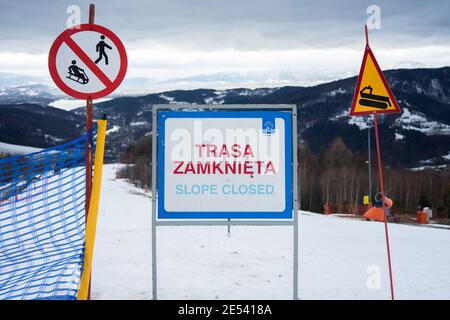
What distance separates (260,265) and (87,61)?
4.38 meters

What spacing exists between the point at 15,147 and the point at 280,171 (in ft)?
651

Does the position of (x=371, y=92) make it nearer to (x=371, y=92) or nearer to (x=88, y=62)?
(x=371, y=92)

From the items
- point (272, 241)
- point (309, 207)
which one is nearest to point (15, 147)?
point (309, 207)

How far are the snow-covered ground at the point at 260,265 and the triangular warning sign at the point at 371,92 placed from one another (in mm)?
2043

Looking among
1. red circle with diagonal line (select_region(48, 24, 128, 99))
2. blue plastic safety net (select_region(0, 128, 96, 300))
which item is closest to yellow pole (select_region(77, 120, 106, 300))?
blue plastic safety net (select_region(0, 128, 96, 300))

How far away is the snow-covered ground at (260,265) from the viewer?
591 centimetres

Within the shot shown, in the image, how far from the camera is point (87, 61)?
14.4 ft

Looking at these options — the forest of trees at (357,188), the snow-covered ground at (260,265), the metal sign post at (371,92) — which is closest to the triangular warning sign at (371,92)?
the metal sign post at (371,92)

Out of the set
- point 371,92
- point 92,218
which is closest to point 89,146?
point 92,218

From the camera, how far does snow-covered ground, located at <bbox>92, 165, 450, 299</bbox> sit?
5.91 metres

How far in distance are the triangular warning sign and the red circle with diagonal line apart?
9.12ft

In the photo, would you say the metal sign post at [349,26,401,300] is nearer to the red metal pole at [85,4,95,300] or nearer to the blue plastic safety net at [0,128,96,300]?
the red metal pole at [85,4,95,300]

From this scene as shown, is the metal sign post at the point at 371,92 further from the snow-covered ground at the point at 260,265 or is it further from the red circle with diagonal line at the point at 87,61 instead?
the red circle with diagonal line at the point at 87,61

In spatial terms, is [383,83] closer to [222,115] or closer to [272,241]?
[222,115]
